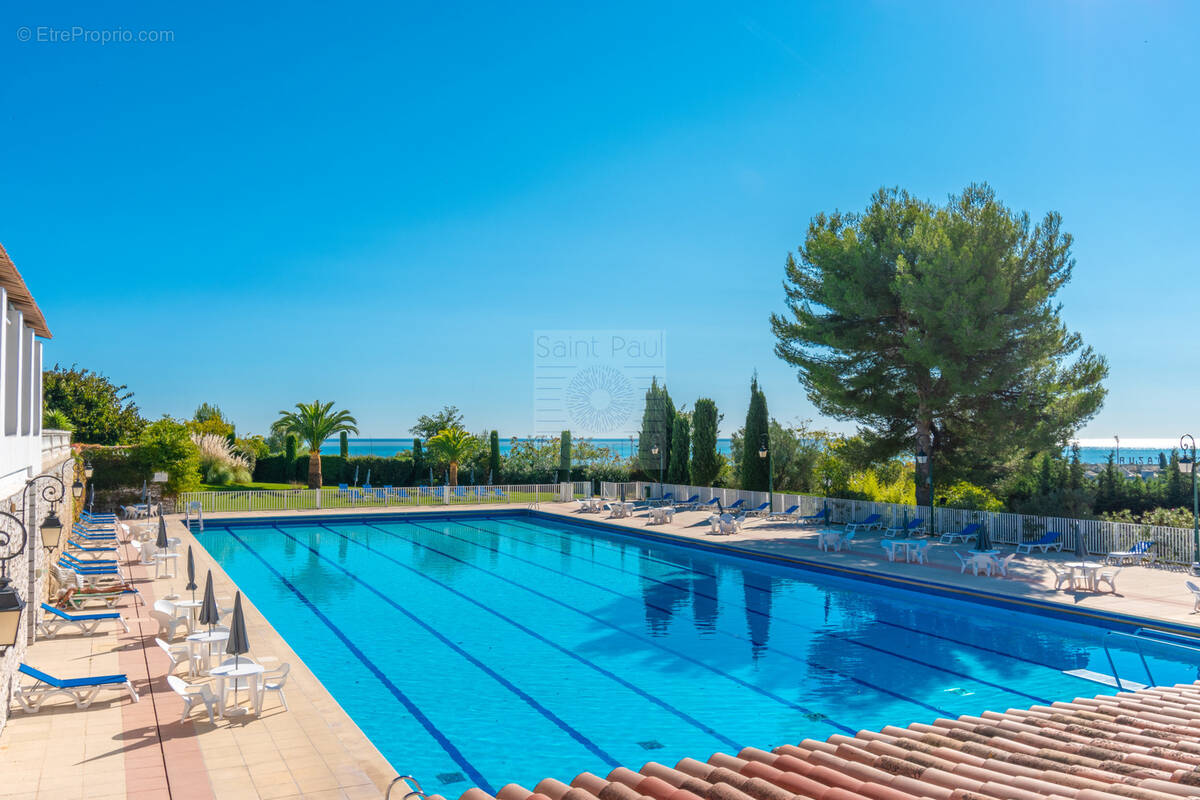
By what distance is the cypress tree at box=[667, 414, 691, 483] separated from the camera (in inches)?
1298

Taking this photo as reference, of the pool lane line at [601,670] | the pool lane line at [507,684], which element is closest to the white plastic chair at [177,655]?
the pool lane line at [507,684]

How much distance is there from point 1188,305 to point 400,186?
25.4 meters

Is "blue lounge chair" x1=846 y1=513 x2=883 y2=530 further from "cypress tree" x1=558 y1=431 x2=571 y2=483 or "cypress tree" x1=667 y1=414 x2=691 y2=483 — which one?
"cypress tree" x1=558 y1=431 x2=571 y2=483

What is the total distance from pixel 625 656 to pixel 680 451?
22.3 metres

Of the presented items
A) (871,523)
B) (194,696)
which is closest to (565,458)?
(871,523)

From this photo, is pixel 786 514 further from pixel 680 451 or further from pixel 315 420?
pixel 315 420

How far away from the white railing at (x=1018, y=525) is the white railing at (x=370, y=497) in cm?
881

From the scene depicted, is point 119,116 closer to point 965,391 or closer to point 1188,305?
point 965,391

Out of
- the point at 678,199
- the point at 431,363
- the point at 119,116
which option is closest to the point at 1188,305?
the point at 678,199

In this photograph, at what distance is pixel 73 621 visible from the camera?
10.5 meters

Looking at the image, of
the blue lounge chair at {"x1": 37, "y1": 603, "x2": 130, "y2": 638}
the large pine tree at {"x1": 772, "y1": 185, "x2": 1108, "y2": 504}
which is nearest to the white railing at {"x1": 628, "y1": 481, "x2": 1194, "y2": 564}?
the large pine tree at {"x1": 772, "y1": 185, "x2": 1108, "y2": 504}

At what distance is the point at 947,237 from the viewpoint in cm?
2002

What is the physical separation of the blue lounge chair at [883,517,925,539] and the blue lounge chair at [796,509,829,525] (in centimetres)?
173

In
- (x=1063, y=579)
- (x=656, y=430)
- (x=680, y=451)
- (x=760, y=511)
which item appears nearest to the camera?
(x=1063, y=579)
